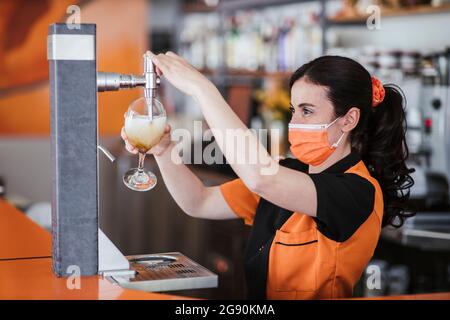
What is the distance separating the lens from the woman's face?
6.39 ft

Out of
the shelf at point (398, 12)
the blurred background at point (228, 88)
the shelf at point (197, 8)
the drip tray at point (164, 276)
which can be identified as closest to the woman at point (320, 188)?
the drip tray at point (164, 276)

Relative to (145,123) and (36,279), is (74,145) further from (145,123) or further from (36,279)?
(36,279)

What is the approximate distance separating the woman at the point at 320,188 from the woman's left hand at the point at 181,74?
12 millimetres

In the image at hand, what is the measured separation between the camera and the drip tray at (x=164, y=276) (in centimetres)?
161

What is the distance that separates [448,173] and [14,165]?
315cm

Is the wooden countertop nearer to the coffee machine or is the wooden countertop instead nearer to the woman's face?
the coffee machine

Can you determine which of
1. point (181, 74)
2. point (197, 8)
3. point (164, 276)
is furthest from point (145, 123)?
point (197, 8)

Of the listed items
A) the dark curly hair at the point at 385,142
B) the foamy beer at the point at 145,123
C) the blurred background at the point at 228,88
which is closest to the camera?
the foamy beer at the point at 145,123

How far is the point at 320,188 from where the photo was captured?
1707 mm

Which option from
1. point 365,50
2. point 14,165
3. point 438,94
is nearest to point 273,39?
point 365,50

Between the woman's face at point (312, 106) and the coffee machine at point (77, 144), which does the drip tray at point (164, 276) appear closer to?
the coffee machine at point (77, 144)

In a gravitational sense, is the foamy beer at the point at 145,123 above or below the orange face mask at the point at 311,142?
above

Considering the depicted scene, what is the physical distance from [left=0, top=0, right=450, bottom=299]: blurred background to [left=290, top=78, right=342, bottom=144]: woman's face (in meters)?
1.39

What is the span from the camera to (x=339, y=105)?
1948mm
